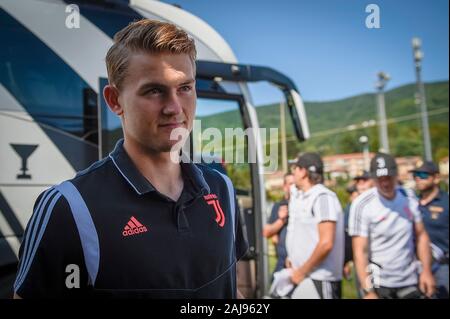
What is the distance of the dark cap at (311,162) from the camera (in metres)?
2.46

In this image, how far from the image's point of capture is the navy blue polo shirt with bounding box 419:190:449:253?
290 cm

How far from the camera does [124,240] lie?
981 mm

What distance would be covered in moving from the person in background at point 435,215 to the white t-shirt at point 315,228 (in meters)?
0.74

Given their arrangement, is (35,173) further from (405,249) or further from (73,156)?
(405,249)

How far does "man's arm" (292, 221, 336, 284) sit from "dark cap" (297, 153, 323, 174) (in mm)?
322

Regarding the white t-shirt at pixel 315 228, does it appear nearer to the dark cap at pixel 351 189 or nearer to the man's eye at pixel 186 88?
the dark cap at pixel 351 189

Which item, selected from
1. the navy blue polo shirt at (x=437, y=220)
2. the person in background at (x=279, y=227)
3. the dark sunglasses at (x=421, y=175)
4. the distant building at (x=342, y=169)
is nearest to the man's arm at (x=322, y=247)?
the person in background at (x=279, y=227)


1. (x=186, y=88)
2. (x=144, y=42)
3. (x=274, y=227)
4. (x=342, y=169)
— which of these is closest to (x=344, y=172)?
(x=342, y=169)

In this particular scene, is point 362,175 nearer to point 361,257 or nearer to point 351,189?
point 351,189

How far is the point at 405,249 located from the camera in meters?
2.39

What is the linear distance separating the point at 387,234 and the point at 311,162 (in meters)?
0.58
